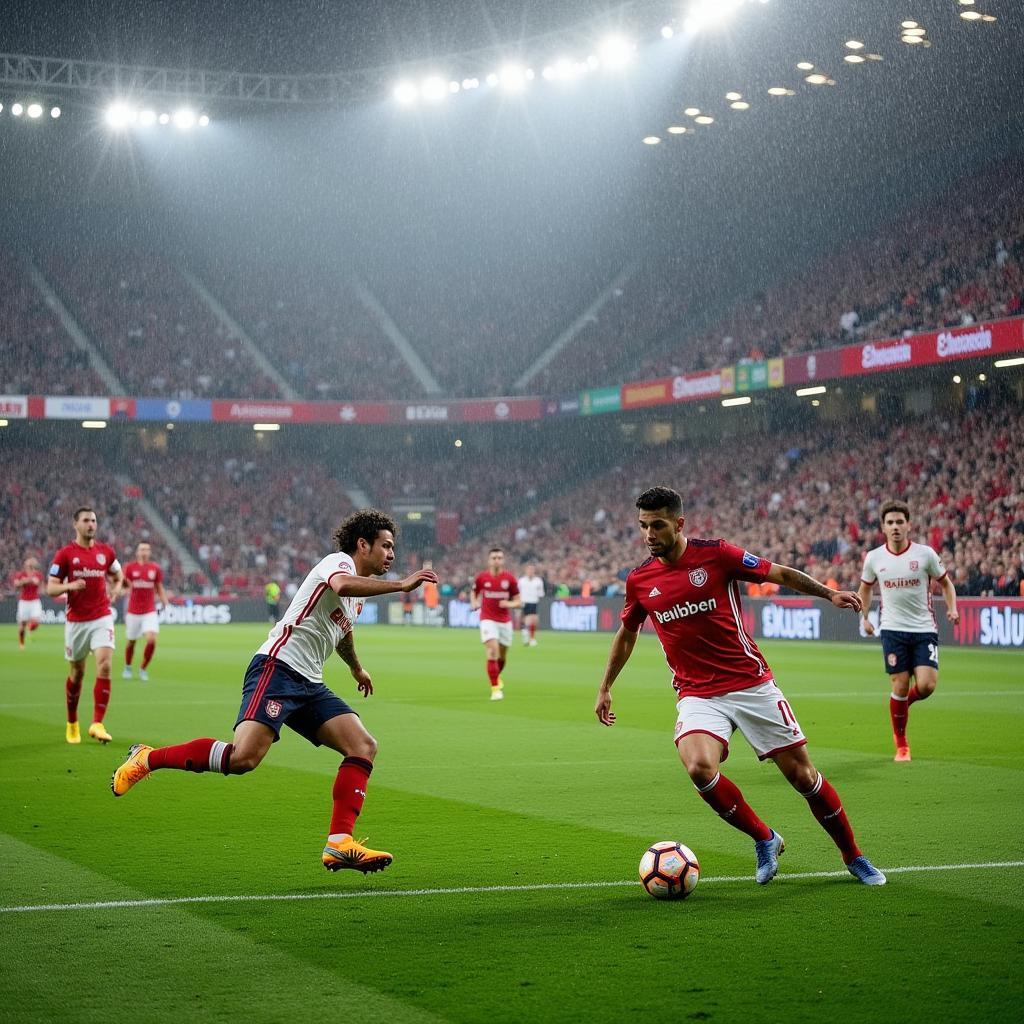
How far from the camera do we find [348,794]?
805 cm

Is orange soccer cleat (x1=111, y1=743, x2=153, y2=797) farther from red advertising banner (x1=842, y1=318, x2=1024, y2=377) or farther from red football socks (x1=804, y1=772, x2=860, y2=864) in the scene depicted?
red advertising banner (x1=842, y1=318, x2=1024, y2=377)

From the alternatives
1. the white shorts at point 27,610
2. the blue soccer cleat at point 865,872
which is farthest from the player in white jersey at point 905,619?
the white shorts at point 27,610

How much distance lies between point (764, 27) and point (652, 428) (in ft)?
78.2

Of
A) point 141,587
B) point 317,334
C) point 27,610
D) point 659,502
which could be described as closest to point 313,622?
point 659,502

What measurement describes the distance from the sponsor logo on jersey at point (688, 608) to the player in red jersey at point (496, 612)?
13721 millimetres

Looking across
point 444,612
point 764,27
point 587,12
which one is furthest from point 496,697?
point 444,612

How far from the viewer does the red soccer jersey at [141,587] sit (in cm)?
2419

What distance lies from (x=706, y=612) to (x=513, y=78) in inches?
1640

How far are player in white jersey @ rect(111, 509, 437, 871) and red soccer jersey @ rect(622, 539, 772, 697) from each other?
1.26m

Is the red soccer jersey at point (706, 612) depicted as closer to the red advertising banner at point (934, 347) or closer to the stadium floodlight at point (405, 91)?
the red advertising banner at point (934, 347)

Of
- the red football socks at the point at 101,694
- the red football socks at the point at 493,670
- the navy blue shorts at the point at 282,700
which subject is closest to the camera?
the navy blue shorts at the point at 282,700

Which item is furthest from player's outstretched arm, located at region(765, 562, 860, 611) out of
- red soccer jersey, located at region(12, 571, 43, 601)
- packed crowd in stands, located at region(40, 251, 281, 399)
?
packed crowd in stands, located at region(40, 251, 281, 399)

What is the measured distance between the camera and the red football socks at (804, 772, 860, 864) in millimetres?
7680

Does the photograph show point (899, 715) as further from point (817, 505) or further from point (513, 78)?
point (513, 78)
